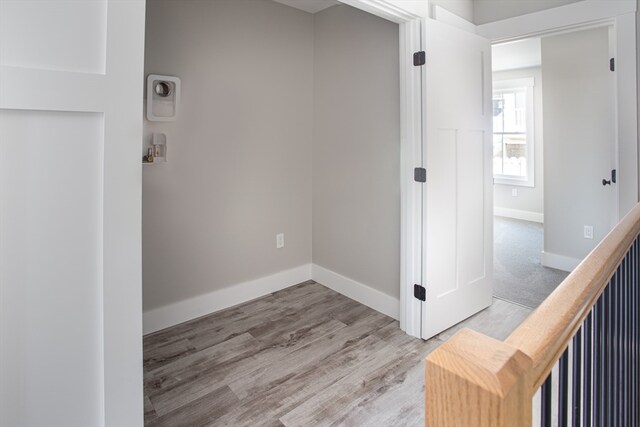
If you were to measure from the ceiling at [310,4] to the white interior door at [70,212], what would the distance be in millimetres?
2250

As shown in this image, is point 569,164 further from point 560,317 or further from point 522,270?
point 560,317

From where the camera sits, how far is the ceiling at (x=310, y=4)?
2.97 m

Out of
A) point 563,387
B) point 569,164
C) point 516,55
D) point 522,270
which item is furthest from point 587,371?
point 516,55

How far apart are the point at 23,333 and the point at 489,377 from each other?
1139 mm

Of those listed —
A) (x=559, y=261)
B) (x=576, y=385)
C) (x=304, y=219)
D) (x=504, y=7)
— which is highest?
(x=504, y=7)

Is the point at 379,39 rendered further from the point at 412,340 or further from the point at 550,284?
the point at 550,284

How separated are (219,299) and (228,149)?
3.86 feet

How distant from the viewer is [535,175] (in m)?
6.17

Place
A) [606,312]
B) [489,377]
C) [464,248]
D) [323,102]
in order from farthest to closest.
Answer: [323,102] < [464,248] < [606,312] < [489,377]

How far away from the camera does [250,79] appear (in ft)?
9.46

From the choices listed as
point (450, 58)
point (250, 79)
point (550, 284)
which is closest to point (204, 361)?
point (250, 79)

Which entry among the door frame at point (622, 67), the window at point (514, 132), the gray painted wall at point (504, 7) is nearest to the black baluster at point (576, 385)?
the door frame at point (622, 67)

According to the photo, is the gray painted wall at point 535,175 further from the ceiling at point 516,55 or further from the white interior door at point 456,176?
the white interior door at point 456,176

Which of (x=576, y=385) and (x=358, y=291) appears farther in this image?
(x=358, y=291)
